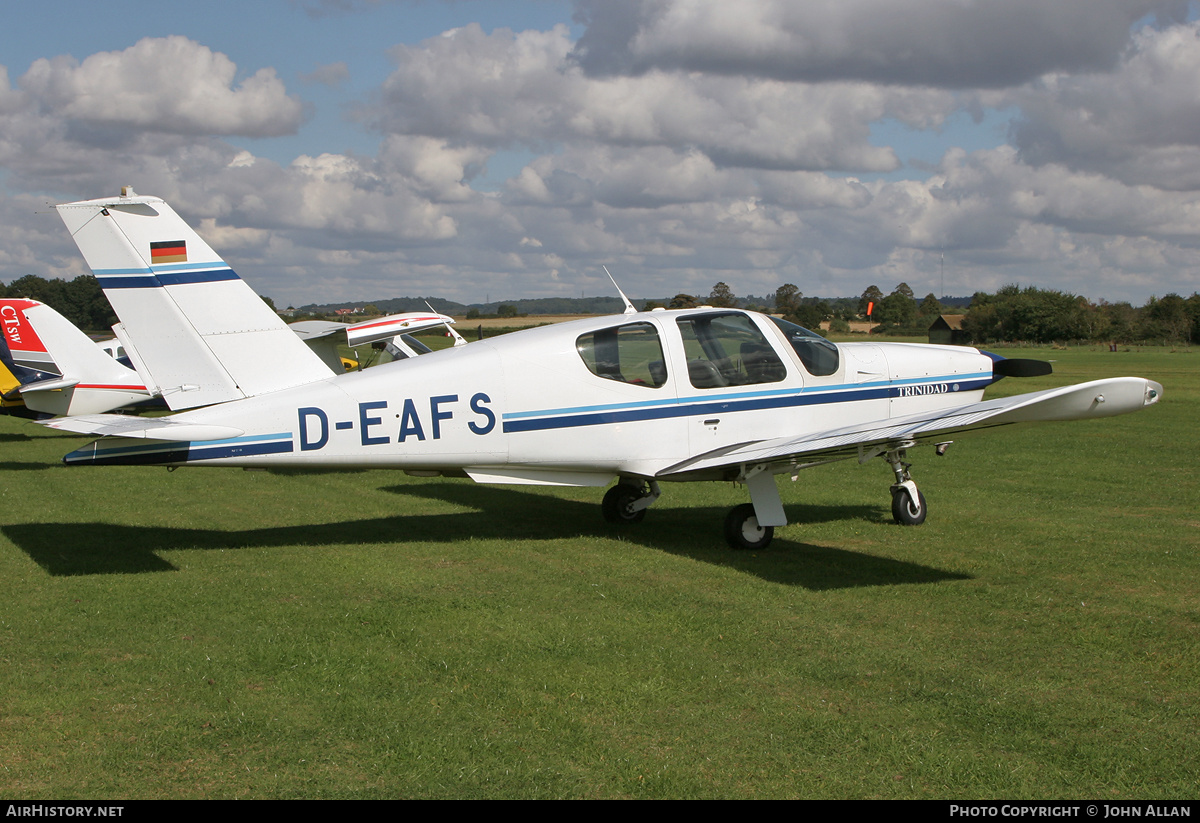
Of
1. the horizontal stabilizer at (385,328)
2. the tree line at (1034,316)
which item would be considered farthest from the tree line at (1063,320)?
the horizontal stabilizer at (385,328)

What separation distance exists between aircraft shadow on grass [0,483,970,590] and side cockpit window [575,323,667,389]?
5.20 ft

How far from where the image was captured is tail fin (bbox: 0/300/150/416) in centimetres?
1697

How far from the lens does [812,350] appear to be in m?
8.89

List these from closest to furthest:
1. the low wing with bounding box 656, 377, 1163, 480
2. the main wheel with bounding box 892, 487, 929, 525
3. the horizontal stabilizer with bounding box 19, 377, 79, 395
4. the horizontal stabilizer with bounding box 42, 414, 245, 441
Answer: the low wing with bounding box 656, 377, 1163, 480
the horizontal stabilizer with bounding box 42, 414, 245, 441
the main wheel with bounding box 892, 487, 929, 525
the horizontal stabilizer with bounding box 19, 377, 79, 395

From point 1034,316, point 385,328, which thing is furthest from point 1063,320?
point 385,328

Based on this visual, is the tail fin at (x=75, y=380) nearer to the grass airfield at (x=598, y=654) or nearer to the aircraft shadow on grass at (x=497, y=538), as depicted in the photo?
the grass airfield at (x=598, y=654)

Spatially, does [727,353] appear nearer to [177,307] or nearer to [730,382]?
[730,382]

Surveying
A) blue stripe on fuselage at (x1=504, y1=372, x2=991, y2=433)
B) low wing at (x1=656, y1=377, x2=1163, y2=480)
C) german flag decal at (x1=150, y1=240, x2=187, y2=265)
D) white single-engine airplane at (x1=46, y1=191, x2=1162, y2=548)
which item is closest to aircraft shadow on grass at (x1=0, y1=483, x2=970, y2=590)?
white single-engine airplane at (x1=46, y1=191, x2=1162, y2=548)

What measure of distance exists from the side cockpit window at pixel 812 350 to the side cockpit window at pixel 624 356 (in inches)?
52.7

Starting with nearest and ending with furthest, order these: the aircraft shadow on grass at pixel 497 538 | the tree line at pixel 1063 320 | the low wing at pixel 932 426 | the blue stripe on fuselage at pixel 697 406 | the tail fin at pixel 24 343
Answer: the low wing at pixel 932 426
the aircraft shadow on grass at pixel 497 538
the blue stripe on fuselage at pixel 697 406
the tail fin at pixel 24 343
the tree line at pixel 1063 320

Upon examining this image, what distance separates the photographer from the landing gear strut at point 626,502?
9633 millimetres

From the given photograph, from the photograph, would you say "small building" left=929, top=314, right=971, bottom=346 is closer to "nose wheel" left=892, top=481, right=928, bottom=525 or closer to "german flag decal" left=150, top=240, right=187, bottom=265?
"nose wheel" left=892, top=481, right=928, bottom=525

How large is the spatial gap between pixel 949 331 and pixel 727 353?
291 feet

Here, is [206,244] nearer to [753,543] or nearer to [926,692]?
[753,543]
